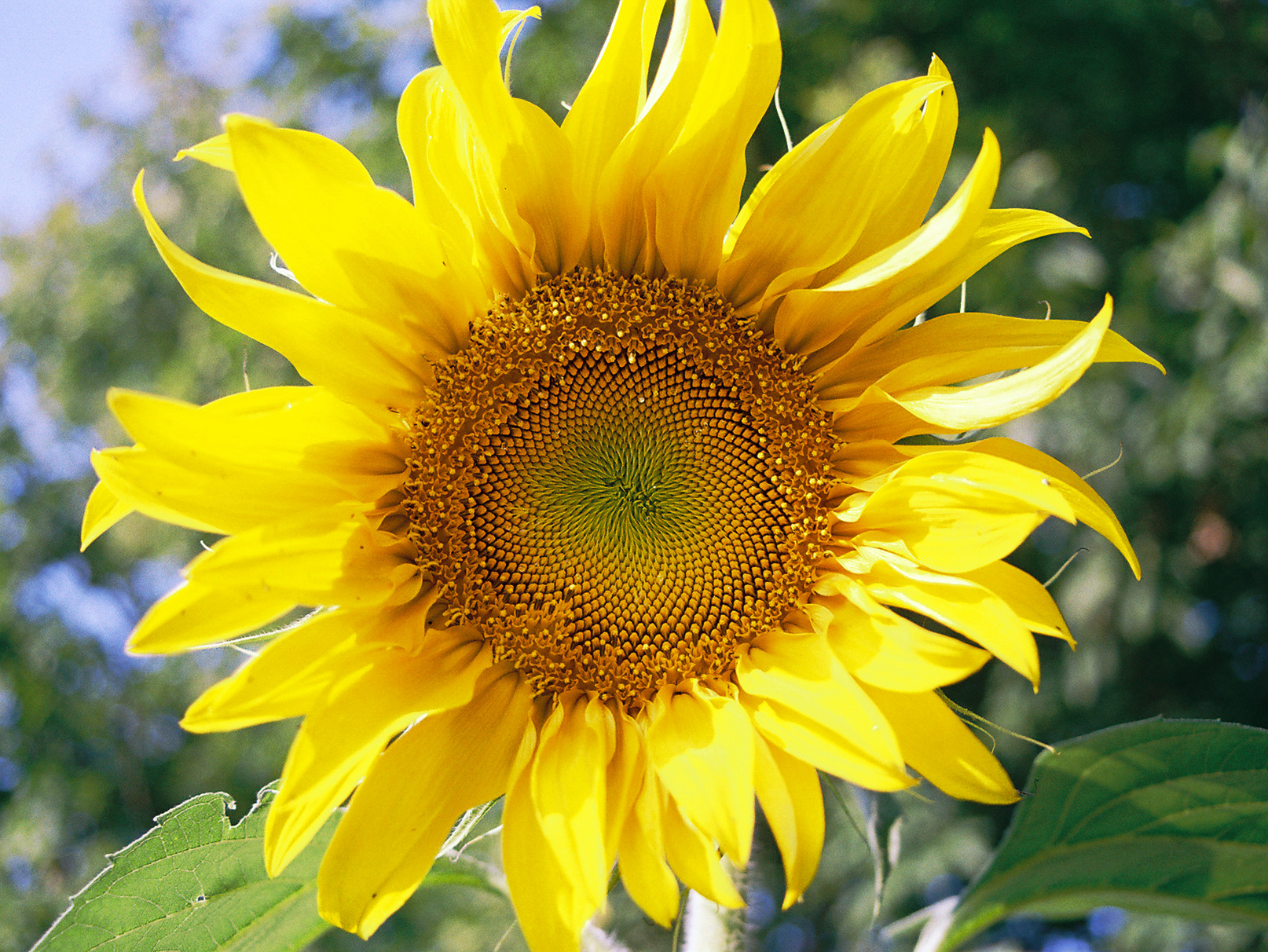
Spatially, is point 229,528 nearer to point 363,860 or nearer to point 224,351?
point 363,860

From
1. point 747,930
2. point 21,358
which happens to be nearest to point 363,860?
point 747,930

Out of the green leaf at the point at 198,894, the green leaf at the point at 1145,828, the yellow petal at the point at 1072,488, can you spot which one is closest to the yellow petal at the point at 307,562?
the green leaf at the point at 198,894

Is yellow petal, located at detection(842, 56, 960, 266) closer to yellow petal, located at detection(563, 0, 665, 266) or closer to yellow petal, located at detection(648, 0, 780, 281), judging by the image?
yellow petal, located at detection(648, 0, 780, 281)

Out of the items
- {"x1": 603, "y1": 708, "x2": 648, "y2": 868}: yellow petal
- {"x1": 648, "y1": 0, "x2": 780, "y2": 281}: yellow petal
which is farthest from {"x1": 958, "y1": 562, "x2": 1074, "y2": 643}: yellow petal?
{"x1": 648, "y1": 0, "x2": 780, "y2": 281}: yellow petal

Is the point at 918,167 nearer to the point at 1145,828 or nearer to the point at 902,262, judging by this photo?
the point at 902,262

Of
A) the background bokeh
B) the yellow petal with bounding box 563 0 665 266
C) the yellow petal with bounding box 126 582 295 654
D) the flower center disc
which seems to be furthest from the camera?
the background bokeh
